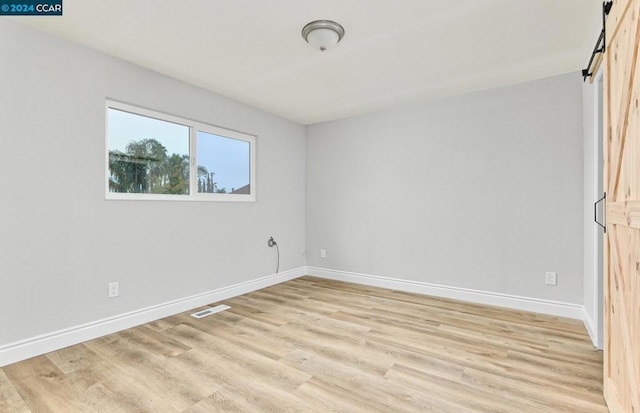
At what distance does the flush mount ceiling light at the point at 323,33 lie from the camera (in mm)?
2199

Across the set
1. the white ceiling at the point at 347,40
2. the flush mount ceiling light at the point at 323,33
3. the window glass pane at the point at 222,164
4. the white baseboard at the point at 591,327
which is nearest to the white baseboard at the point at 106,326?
the window glass pane at the point at 222,164

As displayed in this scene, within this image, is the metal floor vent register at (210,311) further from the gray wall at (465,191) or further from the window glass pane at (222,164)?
the gray wall at (465,191)

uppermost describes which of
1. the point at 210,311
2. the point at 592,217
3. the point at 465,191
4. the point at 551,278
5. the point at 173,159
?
the point at 173,159

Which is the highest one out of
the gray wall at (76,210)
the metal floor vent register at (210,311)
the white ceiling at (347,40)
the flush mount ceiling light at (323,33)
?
the white ceiling at (347,40)

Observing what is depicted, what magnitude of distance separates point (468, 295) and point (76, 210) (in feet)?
13.0

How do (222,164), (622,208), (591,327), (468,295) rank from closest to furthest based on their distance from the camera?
(622,208) → (591,327) → (468,295) → (222,164)

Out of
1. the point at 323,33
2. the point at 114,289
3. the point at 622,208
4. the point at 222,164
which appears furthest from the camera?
the point at 222,164

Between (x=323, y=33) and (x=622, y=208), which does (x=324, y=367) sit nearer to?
(x=622, y=208)

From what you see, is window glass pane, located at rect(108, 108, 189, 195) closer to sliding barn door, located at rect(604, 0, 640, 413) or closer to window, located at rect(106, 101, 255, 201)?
window, located at rect(106, 101, 255, 201)

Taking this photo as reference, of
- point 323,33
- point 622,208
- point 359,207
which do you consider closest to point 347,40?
point 323,33

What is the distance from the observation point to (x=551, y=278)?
3.09m

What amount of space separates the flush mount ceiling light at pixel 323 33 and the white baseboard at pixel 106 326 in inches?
110

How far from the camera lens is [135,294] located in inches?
112

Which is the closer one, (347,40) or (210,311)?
(347,40)
